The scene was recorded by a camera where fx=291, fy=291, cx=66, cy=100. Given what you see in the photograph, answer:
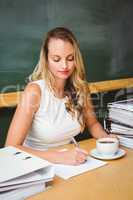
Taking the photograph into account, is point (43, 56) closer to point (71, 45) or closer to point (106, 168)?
point (71, 45)

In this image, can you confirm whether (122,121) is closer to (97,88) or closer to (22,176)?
(22,176)

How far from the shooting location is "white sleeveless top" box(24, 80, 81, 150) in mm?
1554

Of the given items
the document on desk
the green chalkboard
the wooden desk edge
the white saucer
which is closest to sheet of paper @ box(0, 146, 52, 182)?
the document on desk

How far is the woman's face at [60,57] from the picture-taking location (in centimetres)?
153

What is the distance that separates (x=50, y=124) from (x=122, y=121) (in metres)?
0.39

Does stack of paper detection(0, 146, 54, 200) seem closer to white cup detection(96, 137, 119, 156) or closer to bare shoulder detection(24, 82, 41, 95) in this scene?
white cup detection(96, 137, 119, 156)

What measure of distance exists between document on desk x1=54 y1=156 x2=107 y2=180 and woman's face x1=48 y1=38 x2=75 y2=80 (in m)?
0.55

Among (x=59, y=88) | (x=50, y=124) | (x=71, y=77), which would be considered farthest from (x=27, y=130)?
(x=71, y=77)

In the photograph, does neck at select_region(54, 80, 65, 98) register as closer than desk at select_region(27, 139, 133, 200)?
No

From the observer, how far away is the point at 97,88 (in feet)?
8.74

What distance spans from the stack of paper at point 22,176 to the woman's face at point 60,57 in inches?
25.8

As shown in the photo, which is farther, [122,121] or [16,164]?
[122,121]

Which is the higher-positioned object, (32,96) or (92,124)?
(32,96)

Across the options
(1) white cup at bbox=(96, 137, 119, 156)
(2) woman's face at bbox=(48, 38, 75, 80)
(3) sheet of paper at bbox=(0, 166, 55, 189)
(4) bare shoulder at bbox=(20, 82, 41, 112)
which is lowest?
(3) sheet of paper at bbox=(0, 166, 55, 189)
